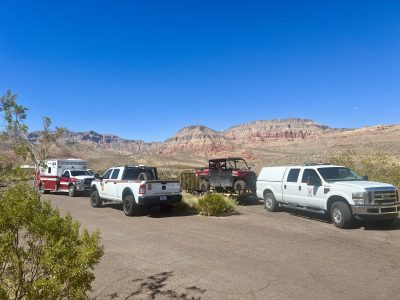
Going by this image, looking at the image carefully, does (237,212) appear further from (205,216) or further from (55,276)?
(55,276)

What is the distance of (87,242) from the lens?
12.2 feet

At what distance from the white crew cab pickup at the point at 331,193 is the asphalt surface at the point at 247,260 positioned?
498mm

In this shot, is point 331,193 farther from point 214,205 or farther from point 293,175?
point 214,205

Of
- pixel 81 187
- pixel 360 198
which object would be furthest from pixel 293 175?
pixel 81 187

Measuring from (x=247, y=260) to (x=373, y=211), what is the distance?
5034 millimetres

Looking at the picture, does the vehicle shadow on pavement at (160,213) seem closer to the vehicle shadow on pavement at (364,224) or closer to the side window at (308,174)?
the vehicle shadow on pavement at (364,224)

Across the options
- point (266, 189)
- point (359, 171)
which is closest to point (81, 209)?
point (266, 189)

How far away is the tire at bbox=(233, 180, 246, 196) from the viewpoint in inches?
703

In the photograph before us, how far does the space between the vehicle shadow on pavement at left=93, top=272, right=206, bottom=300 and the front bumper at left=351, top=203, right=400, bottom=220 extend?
660cm

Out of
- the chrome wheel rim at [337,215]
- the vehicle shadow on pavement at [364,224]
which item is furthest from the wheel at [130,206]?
the chrome wheel rim at [337,215]

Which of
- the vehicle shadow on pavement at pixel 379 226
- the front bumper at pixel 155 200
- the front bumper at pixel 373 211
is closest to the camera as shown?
the front bumper at pixel 373 211

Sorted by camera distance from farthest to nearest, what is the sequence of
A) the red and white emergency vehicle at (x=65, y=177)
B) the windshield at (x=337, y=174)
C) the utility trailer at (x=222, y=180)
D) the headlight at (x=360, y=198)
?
the red and white emergency vehicle at (x=65, y=177), the utility trailer at (x=222, y=180), the windshield at (x=337, y=174), the headlight at (x=360, y=198)

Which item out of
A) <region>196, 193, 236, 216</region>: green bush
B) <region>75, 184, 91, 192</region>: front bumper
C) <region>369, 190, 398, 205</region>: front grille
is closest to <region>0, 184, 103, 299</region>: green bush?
<region>369, 190, 398, 205</region>: front grille

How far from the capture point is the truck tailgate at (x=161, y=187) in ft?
47.0
